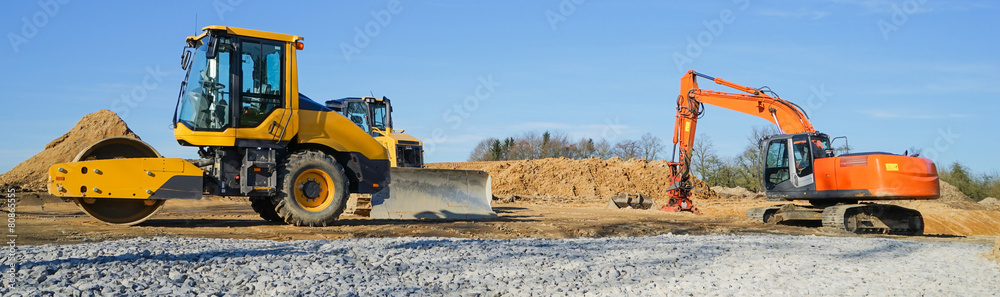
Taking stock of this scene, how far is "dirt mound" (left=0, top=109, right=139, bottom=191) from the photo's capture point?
924 inches

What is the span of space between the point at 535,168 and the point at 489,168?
559 cm

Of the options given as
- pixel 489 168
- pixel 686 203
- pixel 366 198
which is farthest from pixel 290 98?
pixel 489 168

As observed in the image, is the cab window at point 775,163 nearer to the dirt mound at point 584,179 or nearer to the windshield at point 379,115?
the windshield at point 379,115

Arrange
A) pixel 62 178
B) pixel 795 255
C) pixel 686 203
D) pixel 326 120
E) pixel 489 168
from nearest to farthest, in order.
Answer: pixel 795 255, pixel 62 178, pixel 326 120, pixel 686 203, pixel 489 168

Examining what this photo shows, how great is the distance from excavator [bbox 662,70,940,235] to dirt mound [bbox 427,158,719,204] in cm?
1656

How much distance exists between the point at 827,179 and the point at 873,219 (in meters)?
1.54

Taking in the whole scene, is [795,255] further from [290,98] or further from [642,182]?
[642,182]

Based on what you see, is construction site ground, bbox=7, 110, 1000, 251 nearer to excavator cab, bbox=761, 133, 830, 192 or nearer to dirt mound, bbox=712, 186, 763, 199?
dirt mound, bbox=712, 186, 763, 199

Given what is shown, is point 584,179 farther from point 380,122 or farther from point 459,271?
point 459,271

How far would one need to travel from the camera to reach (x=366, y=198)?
13.5m

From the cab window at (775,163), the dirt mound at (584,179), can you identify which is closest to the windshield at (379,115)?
the cab window at (775,163)

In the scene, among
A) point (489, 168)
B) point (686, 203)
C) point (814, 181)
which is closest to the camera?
point (814, 181)

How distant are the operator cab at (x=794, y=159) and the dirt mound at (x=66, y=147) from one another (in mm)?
21456

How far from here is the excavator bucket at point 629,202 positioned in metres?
23.4
